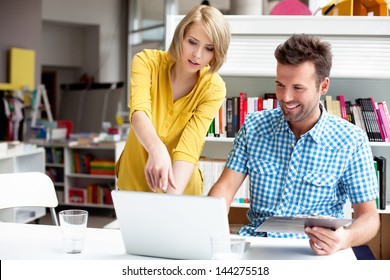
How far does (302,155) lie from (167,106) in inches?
20.9

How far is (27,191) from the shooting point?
8.63 feet

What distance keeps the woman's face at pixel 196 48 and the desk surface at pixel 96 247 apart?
2.03 feet

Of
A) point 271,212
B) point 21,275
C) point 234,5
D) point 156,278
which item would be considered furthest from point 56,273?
point 234,5

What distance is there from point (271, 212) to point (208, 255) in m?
0.71

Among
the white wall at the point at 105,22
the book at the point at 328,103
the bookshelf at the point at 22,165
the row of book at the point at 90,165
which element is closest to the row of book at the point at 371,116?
the book at the point at 328,103

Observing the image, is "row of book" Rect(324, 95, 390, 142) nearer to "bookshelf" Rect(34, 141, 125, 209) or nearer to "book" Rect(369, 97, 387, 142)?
"book" Rect(369, 97, 387, 142)

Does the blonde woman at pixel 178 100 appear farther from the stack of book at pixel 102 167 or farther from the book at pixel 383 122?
the stack of book at pixel 102 167

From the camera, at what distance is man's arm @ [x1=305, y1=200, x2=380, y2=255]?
5.23ft

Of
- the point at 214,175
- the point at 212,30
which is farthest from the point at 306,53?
the point at 214,175

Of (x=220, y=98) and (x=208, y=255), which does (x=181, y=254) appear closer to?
(x=208, y=255)

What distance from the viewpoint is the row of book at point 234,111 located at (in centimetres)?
346

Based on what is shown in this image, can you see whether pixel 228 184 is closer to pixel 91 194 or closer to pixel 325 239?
pixel 325 239

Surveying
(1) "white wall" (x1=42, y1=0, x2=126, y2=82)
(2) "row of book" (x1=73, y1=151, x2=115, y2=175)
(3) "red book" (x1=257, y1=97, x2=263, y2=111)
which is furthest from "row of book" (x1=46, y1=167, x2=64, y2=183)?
(1) "white wall" (x1=42, y1=0, x2=126, y2=82)

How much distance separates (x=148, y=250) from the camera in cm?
154
